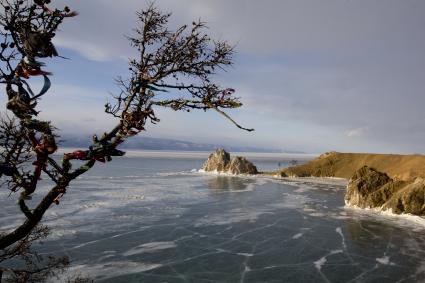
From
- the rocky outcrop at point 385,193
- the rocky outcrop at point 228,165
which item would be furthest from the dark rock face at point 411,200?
the rocky outcrop at point 228,165

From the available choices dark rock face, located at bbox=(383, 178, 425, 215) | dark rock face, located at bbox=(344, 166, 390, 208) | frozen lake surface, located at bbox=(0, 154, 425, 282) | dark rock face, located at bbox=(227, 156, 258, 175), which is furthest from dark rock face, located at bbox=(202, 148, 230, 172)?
dark rock face, located at bbox=(383, 178, 425, 215)

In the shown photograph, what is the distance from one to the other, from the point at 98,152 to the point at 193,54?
1.97m

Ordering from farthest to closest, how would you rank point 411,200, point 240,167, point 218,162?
point 218,162 < point 240,167 < point 411,200

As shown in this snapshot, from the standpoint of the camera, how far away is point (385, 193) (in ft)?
162

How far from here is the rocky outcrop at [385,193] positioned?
43.7m

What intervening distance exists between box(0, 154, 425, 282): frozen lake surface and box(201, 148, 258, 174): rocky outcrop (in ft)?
205

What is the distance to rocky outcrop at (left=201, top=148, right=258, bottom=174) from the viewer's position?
11351cm

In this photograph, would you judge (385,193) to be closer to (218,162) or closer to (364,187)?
(364,187)

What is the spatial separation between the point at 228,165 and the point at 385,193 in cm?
7024

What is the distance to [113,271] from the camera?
73.5 ft

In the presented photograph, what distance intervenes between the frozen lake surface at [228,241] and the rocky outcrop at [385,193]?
2253mm

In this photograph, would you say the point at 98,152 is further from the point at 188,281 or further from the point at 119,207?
the point at 119,207

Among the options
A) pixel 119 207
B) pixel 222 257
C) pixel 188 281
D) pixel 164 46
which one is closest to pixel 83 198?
pixel 119 207

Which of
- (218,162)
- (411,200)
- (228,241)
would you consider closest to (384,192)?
(411,200)
